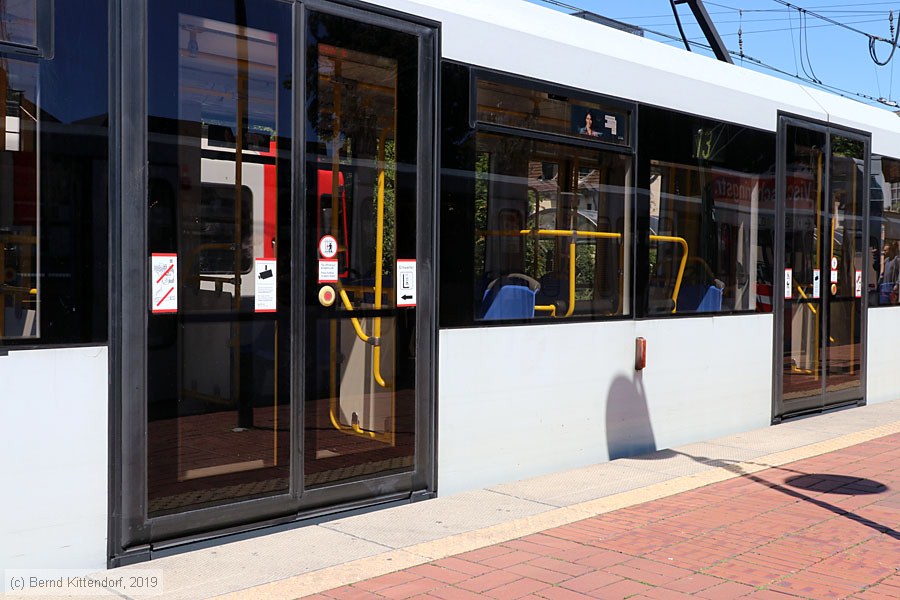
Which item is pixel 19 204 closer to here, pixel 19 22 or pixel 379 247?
pixel 19 22

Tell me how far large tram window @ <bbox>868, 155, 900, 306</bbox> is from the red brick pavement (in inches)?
184

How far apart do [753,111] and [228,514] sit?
5.89 m

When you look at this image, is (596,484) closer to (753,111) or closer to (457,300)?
(457,300)

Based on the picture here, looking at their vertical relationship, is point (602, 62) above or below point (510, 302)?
above

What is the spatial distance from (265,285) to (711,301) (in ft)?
14.5

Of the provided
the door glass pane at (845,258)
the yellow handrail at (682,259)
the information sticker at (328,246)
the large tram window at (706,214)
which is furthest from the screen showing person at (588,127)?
the door glass pane at (845,258)

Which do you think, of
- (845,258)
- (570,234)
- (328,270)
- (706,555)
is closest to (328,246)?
(328,270)

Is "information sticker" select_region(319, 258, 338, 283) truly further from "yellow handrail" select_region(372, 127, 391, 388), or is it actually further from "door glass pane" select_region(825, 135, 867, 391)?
"door glass pane" select_region(825, 135, 867, 391)

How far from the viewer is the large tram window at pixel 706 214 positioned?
297 inches

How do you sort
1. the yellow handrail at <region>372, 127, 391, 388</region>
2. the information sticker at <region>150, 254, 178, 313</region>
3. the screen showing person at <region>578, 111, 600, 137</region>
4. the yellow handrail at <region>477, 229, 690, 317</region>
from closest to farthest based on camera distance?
the information sticker at <region>150, 254, 178, 313</region>, the yellow handrail at <region>372, 127, 391, 388</region>, the yellow handrail at <region>477, 229, 690, 317</region>, the screen showing person at <region>578, 111, 600, 137</region>

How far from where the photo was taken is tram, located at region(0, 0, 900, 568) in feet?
14.0

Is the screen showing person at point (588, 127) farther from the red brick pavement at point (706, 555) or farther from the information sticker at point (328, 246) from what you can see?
the red brick pavement at point (706, 555)

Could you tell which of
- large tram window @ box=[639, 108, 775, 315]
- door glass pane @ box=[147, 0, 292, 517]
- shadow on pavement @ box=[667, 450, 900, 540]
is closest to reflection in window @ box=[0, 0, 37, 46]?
door glass pane @ box=[147, 0, 292, 517]

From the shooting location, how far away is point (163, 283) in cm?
461
